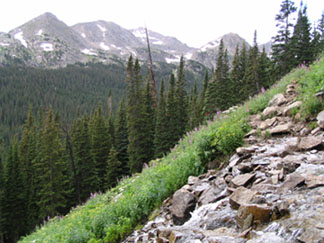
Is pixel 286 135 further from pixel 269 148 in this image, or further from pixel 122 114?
pixel 122 114

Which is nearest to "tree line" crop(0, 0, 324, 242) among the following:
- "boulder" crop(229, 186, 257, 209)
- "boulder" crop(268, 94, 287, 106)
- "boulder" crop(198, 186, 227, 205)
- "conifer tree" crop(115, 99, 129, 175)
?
"conifer tree" crop(115, 99, 129, 175)

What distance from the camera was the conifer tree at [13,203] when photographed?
1687 inches

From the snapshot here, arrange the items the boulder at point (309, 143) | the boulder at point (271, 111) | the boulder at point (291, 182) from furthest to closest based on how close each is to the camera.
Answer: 1. the boulder at point (271, 111)
2. the boulder at point (309, 143)
3. the boulder at point (291, 182)

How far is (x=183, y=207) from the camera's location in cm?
362

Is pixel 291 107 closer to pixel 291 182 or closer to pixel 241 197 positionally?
pixel 291 182

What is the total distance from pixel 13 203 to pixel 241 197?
5226 centimetres

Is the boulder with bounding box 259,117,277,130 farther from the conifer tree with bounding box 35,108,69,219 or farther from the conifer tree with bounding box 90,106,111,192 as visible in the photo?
the conifer tree with bounding box 90,106,111,192

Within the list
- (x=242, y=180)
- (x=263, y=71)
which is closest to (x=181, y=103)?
(x=263, y=71)

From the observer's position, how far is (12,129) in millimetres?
128625

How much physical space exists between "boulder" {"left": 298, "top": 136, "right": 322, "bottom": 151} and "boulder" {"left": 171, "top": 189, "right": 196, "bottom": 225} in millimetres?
2000

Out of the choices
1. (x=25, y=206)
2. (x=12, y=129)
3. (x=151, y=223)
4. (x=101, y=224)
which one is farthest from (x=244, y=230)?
(x=12, y=129)

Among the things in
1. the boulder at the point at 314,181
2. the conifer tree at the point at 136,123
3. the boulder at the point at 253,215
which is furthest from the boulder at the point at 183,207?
the conifer tree at the point at 136,123

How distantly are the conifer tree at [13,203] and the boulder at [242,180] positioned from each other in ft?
166

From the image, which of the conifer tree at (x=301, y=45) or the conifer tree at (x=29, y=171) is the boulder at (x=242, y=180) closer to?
the conifer tree at (x=301, y=45)
